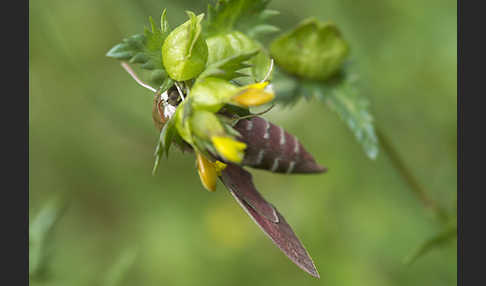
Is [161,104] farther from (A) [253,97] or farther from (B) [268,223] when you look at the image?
(B) [268,223]

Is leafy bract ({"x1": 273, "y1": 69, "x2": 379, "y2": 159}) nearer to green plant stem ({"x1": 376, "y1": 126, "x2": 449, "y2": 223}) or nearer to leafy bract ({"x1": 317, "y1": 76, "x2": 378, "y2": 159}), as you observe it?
leafy bract ({"x1": 317, "y1": 76, "x2": 378, "y2": 159})

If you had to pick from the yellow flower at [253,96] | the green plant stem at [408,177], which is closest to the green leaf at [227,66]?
the yellow flower at [253,96]

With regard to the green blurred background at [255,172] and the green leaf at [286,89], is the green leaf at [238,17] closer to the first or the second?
the green leaf at [286,89]

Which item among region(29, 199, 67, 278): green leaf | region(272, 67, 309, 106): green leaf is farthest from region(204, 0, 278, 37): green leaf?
region(29, 199, 67, 278): green leaf

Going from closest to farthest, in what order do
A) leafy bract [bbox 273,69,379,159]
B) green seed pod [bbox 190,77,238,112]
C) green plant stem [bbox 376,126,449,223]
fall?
green seed pod [bbox 190,77,238,112], leafy bract [bbox 273,69,379,159], green plant stem [bbox 376,126,449,223]

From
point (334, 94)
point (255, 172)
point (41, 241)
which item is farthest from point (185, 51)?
point (255, 172)

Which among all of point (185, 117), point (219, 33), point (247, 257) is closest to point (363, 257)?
point (247, 257)
